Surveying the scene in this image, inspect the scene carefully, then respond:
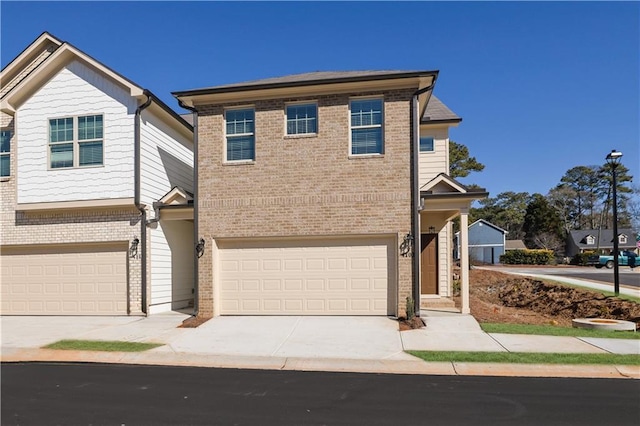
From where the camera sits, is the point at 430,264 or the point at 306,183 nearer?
the point at 306,183

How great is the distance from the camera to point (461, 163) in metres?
34.3

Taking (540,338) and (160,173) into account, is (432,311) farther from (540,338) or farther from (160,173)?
(160,173)

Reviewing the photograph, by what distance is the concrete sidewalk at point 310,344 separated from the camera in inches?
320

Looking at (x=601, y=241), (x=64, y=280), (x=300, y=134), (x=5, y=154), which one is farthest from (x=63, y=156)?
(x=601, y=241)

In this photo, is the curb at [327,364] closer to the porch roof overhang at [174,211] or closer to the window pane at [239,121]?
the porch roof overhang at [174,211]

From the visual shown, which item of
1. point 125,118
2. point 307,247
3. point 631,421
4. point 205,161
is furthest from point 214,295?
point 631,421

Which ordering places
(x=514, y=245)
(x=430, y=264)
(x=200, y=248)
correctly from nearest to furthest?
(x=200, y=248) < (x=430, y=264) < (x=514, y=245)

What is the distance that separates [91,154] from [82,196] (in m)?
1.32

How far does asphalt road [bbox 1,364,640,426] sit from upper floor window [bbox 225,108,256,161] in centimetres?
705

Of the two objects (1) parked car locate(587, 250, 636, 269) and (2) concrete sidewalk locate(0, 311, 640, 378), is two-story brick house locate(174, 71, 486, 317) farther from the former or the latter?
(1) parked car locate(587, 250, 636, 269)

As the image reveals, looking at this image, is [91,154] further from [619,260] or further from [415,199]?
[619,260]

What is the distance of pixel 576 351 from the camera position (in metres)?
8.88

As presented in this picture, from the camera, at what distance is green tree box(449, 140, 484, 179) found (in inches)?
1326

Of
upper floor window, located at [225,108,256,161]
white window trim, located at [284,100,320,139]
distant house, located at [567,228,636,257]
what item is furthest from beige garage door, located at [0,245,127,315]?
distant house, located at [567,228,636,257]
